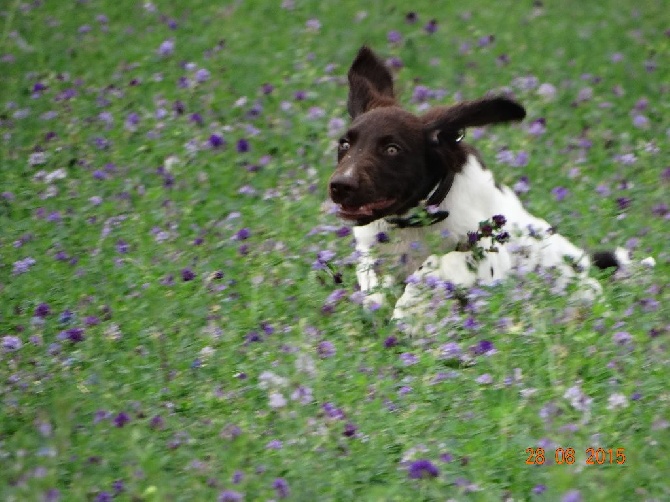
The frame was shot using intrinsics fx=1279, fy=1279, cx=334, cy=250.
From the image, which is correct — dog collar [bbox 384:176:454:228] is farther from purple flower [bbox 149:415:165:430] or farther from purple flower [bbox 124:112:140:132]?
purple flower [bbox 124:112:140:132]

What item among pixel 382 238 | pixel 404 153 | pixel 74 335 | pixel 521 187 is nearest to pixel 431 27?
pixel 521 187

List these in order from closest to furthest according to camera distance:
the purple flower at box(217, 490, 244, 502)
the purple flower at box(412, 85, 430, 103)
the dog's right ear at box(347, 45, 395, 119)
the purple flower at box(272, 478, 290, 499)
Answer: the purple flower at box(217, 490, 244, 502) → the purple flower at box(272, 478, 290, 499) → the dog's right ear at box(347, 45, 395, 119) → the purple flower at box(412, 85, 430, 103)

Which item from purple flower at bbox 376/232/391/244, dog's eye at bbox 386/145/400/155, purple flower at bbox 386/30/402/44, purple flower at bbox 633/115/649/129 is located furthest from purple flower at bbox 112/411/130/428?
purple flower at bbox 386/30/402/44

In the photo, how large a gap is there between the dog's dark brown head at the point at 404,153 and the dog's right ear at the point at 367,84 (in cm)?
34

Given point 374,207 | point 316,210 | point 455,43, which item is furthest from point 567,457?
point 455,43

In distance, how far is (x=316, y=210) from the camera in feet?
20.9

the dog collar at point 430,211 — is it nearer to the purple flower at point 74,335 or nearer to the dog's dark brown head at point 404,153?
the dog's dark brown head at point 404,153

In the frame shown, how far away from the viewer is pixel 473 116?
17.9 feet

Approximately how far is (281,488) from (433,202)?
2.18 meters

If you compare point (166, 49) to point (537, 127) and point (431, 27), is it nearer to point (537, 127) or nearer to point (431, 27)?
point (431, 27)

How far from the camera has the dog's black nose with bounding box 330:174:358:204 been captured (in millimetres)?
5152

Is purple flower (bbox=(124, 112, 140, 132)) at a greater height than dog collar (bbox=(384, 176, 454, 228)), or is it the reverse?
dog collar (bbox=(384, 176, 454, 228))

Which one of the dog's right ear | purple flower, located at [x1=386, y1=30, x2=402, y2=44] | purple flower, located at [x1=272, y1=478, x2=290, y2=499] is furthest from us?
purple flower, located at [x1=386, y1=30, x2=402, y2=44]

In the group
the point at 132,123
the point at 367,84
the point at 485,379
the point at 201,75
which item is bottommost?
the point at 132,123
